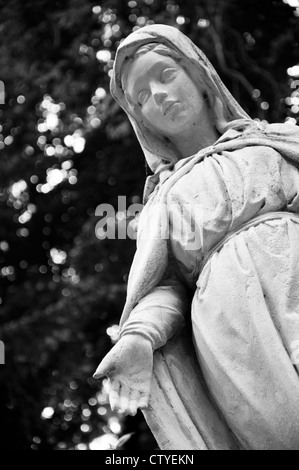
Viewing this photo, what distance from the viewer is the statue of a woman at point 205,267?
174 inches

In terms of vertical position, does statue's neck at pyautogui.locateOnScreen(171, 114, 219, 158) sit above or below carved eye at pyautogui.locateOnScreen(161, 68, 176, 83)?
below

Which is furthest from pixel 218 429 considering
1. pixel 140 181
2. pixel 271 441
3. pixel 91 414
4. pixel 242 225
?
pixel 140 181

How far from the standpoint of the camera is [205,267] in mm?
4793

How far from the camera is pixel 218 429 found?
14.8ft

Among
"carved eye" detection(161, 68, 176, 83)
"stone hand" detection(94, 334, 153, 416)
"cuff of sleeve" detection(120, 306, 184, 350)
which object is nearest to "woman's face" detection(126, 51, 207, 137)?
"carved eye" detection(161, 68, 176, 83)

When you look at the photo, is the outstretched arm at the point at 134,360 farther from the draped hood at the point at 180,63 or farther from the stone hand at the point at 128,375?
the draped hood at the point at 180,63

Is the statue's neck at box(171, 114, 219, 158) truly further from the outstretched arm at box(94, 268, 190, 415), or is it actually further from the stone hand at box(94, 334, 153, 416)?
the stone hand at box(94, 334, 153, 416)

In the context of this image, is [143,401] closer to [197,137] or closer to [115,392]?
[115,392]

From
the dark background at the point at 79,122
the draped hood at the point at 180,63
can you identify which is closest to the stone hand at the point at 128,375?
the draped hood at the point at 180,63

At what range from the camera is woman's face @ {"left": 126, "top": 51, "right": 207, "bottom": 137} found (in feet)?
17.5

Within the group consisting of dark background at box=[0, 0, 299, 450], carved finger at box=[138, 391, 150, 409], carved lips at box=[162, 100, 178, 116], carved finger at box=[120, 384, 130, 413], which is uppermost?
carved lips at box=[162, 100, 178, 116]

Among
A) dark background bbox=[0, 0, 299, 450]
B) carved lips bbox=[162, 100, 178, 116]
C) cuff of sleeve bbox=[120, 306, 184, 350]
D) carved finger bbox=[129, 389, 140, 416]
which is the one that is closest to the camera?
carved finger bbox=[129, 389, 140, 416]

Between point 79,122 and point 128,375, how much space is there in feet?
19.2
